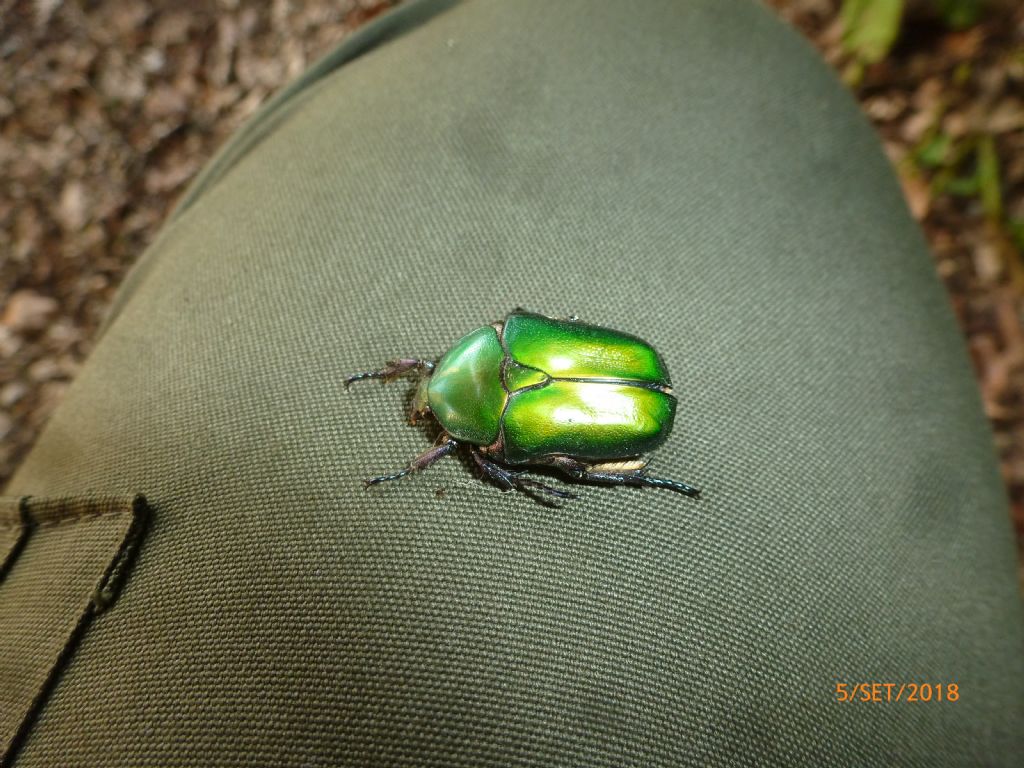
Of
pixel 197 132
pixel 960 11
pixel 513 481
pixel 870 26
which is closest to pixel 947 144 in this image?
pixel 960 11

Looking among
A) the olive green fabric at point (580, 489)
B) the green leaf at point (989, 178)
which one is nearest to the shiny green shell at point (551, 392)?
the olive green fabric at point (580, 489)

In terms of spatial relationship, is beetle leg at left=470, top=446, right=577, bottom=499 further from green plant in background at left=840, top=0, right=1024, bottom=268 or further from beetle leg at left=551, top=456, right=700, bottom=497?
green plant in background at left=840, top=0, right=1024, bottom=268

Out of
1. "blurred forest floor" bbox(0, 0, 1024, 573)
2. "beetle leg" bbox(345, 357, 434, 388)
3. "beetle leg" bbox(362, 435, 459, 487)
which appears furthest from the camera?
"blurred forest floor" bbox(0, 0, 1024, 573)

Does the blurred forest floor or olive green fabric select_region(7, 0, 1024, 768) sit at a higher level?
the blurred forest floor

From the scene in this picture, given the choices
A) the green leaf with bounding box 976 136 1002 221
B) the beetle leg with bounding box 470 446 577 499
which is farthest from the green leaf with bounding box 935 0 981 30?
the beetle leg with bounding box 470 446 577 499

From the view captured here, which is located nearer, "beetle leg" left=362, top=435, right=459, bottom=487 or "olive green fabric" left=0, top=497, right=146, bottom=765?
"olive green fabric" left=0, top=497, right=146, bottom=765

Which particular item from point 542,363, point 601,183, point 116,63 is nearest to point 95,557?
point 542,363

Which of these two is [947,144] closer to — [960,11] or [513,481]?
[960,11]

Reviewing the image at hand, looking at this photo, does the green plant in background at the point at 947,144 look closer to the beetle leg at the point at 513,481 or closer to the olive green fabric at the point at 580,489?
the olive green fabric at the point at 580,489
